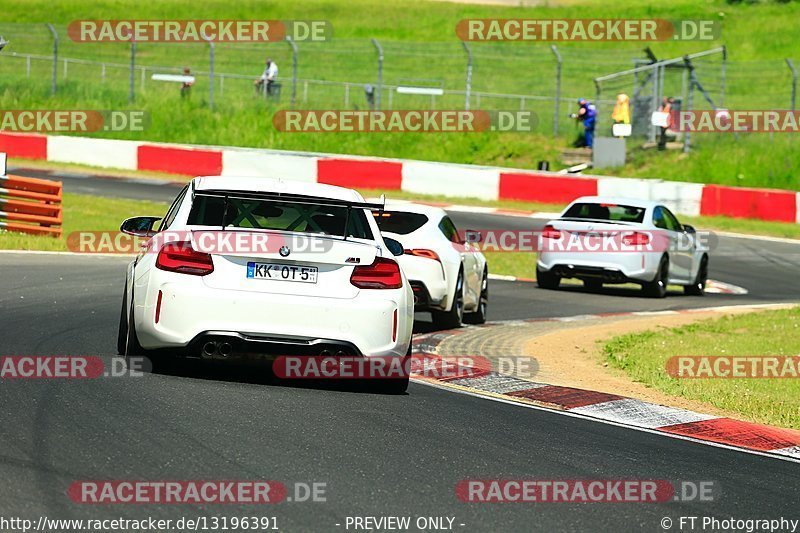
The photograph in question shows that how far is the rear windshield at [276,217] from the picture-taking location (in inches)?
357

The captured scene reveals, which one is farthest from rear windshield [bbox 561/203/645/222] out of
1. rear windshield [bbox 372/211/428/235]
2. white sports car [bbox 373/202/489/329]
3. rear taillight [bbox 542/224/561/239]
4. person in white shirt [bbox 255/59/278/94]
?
person in white shirt [bbox 255/59/278/94]

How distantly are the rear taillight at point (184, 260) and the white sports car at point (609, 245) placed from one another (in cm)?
1147

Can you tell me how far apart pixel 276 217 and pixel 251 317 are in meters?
0.92

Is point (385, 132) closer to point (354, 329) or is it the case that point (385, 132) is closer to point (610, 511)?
point (354, 329)

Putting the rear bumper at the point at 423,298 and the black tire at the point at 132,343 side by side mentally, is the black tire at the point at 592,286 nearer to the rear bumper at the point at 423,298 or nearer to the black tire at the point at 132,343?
the rear bumper at the point at 423,298

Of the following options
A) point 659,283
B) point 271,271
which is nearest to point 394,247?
point 271,271

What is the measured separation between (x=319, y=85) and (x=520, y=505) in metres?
34.6

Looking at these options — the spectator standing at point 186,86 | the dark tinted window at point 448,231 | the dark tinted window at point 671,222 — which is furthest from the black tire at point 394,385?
the spectator standing at point 186,86

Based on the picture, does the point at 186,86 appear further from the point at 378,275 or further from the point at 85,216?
the point at 378,275

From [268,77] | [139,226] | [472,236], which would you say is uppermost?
[268,77]

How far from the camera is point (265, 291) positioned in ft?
28.1

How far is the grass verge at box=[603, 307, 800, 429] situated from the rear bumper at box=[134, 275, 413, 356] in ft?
9.57

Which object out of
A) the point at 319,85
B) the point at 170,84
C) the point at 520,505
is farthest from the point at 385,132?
the point at 520,505

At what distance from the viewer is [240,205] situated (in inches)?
366
